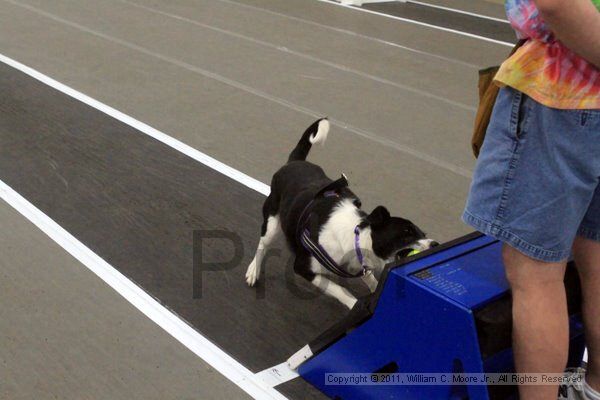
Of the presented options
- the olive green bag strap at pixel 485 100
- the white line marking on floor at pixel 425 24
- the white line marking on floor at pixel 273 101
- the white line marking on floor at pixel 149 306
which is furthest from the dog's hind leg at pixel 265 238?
the white line marking on floor at pixel 425 24

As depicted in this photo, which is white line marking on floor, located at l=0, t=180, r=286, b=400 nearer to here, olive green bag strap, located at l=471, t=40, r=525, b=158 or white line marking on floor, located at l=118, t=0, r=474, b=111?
olive green bag strap, located at l=471, t=40, r=525, b=158

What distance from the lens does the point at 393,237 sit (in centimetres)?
277

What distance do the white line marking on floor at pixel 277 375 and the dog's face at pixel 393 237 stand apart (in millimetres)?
573

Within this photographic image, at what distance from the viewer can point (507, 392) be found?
7.16 ft

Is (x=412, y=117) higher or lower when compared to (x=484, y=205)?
lower

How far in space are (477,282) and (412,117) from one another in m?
3.65

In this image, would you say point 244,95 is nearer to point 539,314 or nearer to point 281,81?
point 281,81

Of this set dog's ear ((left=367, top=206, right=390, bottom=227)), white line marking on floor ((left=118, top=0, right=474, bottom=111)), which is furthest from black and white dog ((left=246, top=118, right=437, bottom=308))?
white line marking on floor ((left=118, top=0, right=474, bottom=111))

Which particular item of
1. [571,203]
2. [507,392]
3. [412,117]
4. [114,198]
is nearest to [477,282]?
[507,392]

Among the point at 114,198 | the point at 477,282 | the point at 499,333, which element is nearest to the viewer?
the point at 499,333

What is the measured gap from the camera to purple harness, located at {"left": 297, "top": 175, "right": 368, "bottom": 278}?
2896mm

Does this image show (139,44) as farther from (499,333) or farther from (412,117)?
(499,333)

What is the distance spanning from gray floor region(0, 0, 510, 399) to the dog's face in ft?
2.58

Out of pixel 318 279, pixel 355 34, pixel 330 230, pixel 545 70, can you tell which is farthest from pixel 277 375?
pixel 355 34
